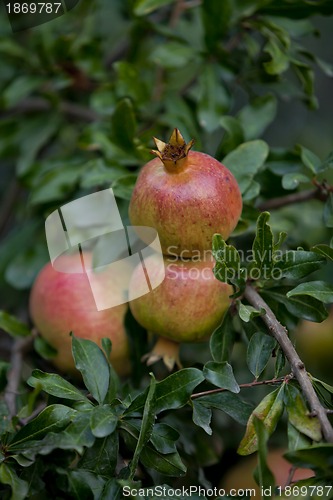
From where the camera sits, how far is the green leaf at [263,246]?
0.73m

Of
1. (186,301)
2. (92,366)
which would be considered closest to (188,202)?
(186,301)

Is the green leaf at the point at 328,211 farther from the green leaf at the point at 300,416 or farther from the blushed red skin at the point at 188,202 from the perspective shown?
the green leaf at the point at 300,416

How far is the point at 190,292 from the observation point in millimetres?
771

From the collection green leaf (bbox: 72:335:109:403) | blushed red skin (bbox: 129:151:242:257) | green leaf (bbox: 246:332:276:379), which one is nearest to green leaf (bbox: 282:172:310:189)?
blushed red skin (bbox: 129:151:242:257)

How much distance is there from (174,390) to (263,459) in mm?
152

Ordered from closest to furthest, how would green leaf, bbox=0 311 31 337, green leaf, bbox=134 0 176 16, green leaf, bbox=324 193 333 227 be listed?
green leaf, bbox=324 193 333 227
green leaf, bbox=0 311 31 337
green leaf, bbox=134 0 176 16

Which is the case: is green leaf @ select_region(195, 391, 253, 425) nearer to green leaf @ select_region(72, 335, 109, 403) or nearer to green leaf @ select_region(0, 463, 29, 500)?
green leaf @ select_region(72, 335, 109, 403)

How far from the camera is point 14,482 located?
672mm

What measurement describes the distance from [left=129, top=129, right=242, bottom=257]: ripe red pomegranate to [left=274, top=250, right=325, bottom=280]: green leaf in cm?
8

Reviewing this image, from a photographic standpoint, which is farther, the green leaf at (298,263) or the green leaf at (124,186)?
the green leaf at (124,186)

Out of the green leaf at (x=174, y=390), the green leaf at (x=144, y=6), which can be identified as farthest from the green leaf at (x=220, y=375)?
the green leaf at (x=144, y=6)

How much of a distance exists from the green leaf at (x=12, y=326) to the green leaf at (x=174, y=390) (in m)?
0.32

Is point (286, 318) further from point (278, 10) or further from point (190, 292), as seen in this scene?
point (278, 10)

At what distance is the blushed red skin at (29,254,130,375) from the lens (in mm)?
924
